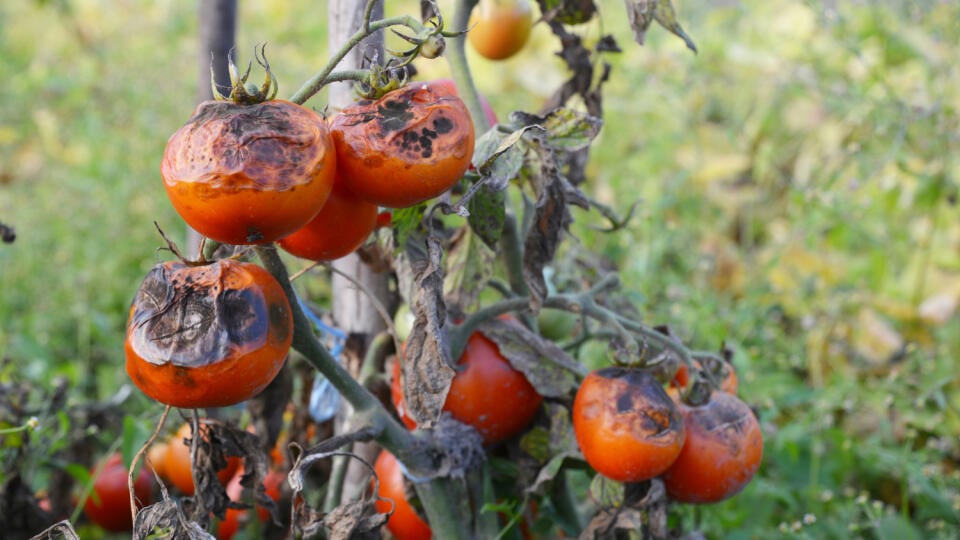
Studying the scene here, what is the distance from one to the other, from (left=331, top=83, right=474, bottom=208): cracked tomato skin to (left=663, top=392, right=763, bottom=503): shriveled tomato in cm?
50

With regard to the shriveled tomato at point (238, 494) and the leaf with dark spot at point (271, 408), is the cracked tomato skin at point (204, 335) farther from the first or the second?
the shriveled tomato at point (238, 494)

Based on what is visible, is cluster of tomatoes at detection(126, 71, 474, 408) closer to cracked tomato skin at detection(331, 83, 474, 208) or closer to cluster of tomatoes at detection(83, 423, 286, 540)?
cracked tomato skin at detection(331, 83, 474, 208)

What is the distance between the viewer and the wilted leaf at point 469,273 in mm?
1151

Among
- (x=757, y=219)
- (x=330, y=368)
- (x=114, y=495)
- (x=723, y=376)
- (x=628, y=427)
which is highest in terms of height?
(x=330, y=368)

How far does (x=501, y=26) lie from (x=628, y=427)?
2.11ft

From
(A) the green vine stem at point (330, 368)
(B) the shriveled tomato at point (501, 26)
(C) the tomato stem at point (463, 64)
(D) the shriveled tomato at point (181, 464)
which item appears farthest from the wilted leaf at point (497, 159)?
(D) the shriveled tomato at point (181, 464)

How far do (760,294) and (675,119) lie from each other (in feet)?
3.61

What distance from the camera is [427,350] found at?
950mm

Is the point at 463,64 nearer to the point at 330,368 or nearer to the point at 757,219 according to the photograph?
the point at 330,368

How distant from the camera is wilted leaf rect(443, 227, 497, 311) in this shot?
1151 millimetres

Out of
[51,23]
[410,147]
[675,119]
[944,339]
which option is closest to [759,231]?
[675,119]

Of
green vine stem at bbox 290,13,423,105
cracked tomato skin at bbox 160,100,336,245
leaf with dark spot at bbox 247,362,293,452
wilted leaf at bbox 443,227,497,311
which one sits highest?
green vine stem at bbox 290,13,423,105

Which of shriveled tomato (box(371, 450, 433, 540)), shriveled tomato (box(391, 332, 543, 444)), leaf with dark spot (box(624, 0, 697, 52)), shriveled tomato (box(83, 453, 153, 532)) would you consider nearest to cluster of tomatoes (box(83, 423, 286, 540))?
shriveled tomato (box(83, 453, 153, 532))

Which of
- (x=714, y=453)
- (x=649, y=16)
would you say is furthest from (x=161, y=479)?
Answer: (x=649, y=16)
